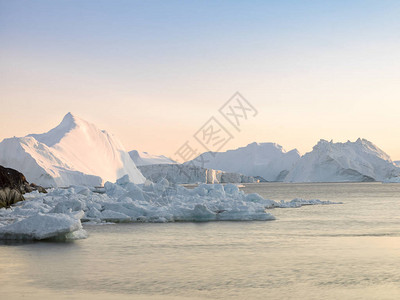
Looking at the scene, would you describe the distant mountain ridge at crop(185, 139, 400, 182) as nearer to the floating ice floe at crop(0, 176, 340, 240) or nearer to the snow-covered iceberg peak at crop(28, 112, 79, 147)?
the snow-covered iceberg peak at crop(28, 112, 79, 147)

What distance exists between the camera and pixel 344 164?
130000 millimetres

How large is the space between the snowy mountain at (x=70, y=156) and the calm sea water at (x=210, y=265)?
169 feet

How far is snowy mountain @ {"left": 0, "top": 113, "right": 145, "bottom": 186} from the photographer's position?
70.4m

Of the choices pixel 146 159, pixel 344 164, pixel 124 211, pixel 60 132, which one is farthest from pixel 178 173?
pixel 124 211

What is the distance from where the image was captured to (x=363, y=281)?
470 inches

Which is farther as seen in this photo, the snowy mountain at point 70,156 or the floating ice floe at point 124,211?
the snowy mountain at point 70,156

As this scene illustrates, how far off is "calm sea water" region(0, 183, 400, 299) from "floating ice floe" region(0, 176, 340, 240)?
30.7 inches

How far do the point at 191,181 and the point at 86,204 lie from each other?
125494 mm

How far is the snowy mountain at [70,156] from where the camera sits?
70.4 meters

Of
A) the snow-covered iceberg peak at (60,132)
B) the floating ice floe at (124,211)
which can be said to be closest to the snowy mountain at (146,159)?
the snow-covered iceberg peak at (60,132)

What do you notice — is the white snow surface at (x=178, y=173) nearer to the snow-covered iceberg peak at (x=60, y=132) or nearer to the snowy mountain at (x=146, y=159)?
the snowy mountain at (x=146, y=159)

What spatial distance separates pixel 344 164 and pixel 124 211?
11003 centimetres

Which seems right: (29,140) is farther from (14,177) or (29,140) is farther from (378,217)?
(378,217)

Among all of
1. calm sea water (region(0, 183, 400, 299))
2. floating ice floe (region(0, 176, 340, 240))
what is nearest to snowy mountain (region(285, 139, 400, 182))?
floating ice floe (region(0, 176, 340, 240))
